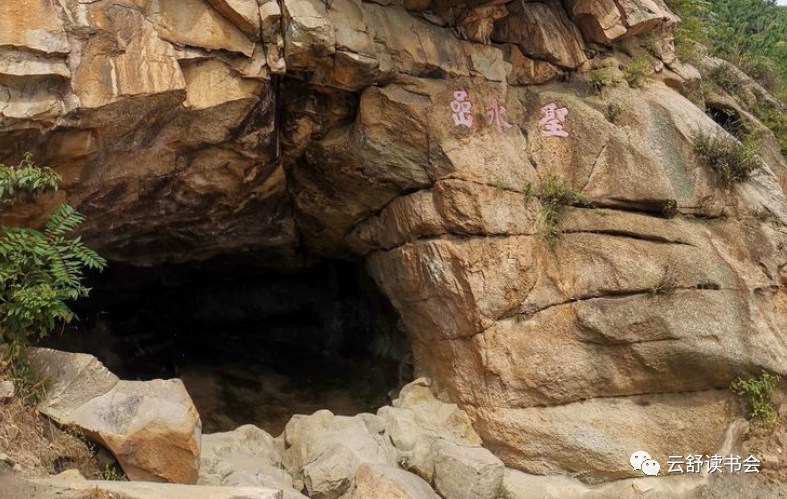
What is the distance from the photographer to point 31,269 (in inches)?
209

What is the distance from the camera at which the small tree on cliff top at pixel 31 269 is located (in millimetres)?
5102

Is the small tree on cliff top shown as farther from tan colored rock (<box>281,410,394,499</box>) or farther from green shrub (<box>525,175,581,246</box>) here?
green shrub (<box>525,175,581,246</box>)

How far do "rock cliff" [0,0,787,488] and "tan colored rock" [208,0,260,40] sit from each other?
0.02 meters

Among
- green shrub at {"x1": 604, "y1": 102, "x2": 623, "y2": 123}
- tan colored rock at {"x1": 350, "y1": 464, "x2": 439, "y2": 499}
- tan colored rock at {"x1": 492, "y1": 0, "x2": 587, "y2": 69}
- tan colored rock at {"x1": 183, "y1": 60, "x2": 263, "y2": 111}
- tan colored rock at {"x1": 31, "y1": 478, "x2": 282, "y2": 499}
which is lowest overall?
tan colored rock at {"x1": 350, "y1": 464, "x2": 439, "y2": 499}

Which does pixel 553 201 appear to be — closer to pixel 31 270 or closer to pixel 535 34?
pixel 535 34

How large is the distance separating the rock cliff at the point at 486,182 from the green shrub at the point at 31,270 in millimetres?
396

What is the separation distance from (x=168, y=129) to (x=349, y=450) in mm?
3098

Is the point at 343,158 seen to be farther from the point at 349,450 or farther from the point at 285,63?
the point at 349,450

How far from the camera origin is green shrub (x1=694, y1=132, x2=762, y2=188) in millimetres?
7328

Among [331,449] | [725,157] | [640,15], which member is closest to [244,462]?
[331,449]

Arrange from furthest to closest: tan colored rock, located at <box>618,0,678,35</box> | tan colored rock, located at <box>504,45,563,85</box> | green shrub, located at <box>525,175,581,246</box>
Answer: tan colored rock, located at <box>618,0,678,35</box> → tan colored rock, located at <box>504,45,563,85</box> → green shrub, located at <box>525,175,581,246</box>

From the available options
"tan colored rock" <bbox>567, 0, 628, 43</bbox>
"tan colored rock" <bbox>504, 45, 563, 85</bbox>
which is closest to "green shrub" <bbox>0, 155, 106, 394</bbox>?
"tan colored rock" <bbox>504, 45, 563, 85</bbox>

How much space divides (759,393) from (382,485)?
Result: 11.5 ft

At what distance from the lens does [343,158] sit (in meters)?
7.34
